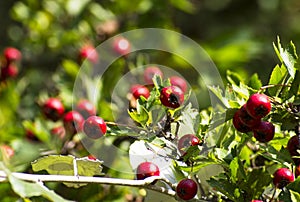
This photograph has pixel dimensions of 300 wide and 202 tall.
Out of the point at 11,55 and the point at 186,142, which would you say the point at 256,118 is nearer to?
the point at 186,142

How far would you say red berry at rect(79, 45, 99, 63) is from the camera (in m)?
2.16

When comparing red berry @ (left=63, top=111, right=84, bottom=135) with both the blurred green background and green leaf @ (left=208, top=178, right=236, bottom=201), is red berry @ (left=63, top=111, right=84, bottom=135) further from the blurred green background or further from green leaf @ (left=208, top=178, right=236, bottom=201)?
green leaf @ (left=208, top=178, right=236, bottom=201)

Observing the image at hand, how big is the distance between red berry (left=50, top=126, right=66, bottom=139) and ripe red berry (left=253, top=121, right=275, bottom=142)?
716 mm

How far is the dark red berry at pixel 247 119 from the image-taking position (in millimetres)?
1162

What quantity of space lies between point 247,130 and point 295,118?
87mm

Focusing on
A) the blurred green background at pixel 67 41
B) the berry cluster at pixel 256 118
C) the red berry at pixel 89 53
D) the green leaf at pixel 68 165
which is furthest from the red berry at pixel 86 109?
the berry cluster at pixel 256 118

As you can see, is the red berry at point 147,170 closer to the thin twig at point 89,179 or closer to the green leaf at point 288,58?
the thin twig at point 89,179

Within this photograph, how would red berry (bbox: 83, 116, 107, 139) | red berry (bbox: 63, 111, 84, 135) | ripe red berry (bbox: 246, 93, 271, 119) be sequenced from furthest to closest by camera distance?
red berry (bbox: 63, 111, 84, 135) < red berry (bbox: 83, 116, 107, 139) < ripe red berry (bbox: 246, 93, 271, 119)

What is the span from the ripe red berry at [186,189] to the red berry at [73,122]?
0.53 meters

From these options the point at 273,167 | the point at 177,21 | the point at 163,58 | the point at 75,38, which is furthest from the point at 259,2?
the point at 273,167

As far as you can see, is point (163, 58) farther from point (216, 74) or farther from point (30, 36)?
point (30, 36)

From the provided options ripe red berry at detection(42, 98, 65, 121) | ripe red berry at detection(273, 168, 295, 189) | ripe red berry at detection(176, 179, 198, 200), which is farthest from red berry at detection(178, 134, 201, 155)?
ripe red berry at detection(42, 98, 65, 121)

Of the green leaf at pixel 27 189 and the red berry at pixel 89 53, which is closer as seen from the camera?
the green leaf at pixel 27 189

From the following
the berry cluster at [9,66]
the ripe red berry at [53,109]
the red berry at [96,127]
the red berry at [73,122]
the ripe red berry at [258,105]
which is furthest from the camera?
the berry cluster at [9,66]
